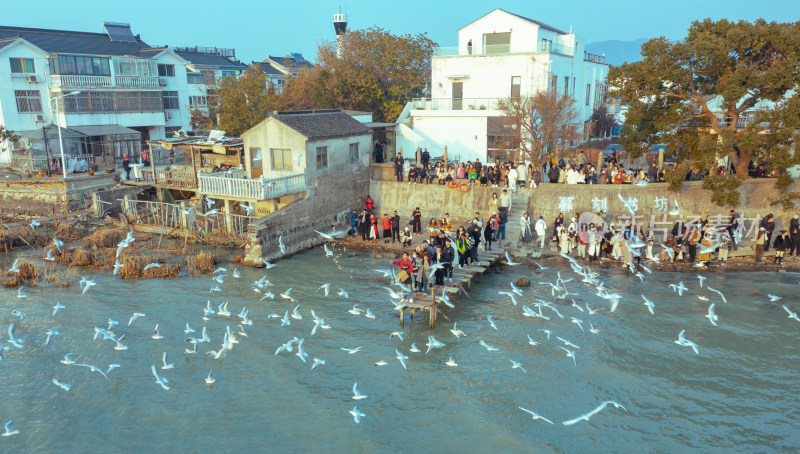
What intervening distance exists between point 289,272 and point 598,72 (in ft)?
111

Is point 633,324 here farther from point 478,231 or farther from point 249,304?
point 249,304

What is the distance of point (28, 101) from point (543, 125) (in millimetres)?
36673

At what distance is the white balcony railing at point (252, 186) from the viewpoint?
79.5 ft

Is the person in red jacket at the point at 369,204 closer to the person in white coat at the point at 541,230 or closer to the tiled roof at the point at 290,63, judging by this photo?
the person in white coat at the point at 541,230

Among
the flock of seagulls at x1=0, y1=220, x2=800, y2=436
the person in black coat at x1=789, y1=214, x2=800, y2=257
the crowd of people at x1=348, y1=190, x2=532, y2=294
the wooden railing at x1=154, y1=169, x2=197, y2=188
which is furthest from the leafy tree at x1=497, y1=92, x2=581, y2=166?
the wooden railing at x1=154, y1=169, x2=197, y2=188

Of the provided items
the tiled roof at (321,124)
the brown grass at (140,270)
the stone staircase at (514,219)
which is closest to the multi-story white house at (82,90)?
the brown grass at (140,270)

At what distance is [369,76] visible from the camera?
132 ft

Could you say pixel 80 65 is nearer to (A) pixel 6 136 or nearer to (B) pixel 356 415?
(A) pixel 6 136

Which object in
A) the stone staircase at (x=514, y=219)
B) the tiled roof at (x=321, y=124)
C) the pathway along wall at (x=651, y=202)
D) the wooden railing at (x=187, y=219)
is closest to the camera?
the stone staircase at (x=514, y=219)

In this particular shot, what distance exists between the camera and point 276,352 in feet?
51.2

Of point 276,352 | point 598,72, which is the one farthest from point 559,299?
point 598,72

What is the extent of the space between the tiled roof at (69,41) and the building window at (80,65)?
18.6 inches

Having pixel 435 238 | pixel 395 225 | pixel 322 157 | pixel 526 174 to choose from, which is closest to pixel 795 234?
pixel 526 174

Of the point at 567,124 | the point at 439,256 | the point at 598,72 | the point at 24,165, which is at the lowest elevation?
the point at 439,256
